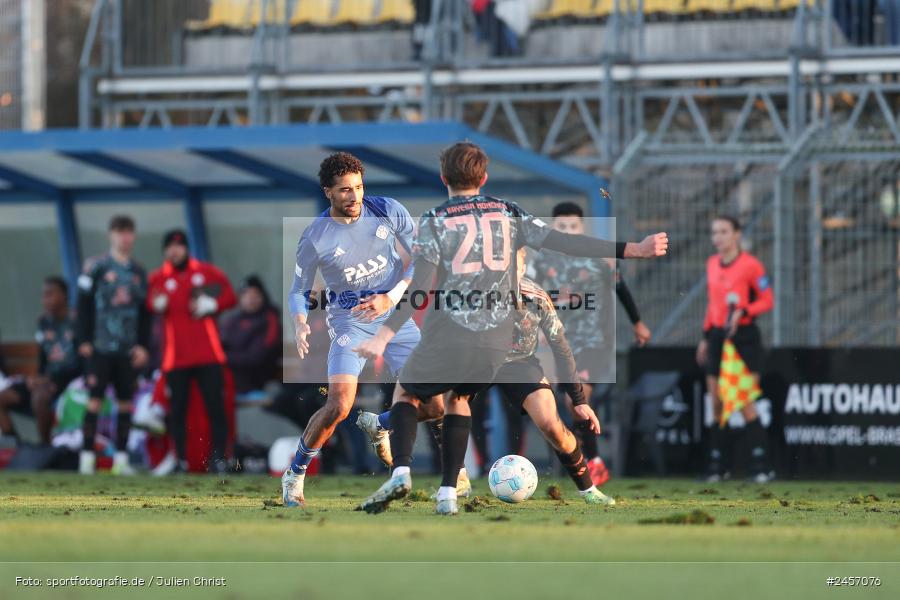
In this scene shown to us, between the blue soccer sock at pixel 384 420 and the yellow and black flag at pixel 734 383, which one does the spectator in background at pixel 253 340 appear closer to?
the yellow and black flag at pixel 734 383

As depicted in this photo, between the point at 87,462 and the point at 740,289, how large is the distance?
5923mm

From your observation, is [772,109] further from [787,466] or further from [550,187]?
[787,466]

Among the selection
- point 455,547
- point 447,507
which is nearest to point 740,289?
point 447,507

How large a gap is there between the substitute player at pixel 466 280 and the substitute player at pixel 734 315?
228 inches

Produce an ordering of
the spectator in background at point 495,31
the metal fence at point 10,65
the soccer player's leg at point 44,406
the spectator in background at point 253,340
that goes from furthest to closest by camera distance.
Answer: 1. the metal fence at point 10,65
2. the spectator in background at point 495,31
3. the soccer player's leg at point 44,406
4. the spectator in background at point 253,340

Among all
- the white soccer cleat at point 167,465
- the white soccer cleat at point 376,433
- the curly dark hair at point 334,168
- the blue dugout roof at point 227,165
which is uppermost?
the blue dugout roof at point 227,165

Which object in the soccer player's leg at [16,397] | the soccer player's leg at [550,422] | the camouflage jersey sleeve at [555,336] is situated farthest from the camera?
the soccer player's leg at [16,397]

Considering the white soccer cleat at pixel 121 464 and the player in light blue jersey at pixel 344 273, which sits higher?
the player in light blue jersey at pixel 344 273

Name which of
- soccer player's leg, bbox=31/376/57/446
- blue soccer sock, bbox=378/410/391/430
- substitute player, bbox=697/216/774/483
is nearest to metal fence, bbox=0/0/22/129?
soccer player's leg, bbox=31/376/57/446

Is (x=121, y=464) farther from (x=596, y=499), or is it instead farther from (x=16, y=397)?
(x=596, y=499)

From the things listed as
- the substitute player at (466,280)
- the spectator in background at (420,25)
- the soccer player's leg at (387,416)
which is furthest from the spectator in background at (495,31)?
the substitute player at (466,280)

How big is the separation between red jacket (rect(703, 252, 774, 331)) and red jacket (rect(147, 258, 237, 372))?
4.29 metres

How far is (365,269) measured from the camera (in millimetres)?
9242

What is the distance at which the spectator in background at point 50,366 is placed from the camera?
16.2m
